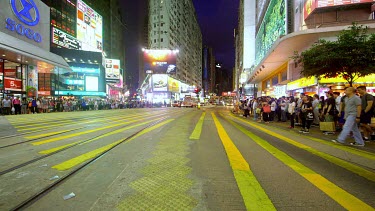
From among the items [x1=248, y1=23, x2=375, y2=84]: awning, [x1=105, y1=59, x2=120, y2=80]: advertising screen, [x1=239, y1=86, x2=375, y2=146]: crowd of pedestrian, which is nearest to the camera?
[x1=239, y1=86, x2=375, y2=146]: crowd of pedestrian

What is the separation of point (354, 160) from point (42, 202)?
238 inches

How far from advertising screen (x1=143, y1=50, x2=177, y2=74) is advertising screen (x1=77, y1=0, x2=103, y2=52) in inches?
650

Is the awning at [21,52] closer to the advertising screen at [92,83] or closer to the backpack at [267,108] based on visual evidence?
the advertising screen at [92,83]

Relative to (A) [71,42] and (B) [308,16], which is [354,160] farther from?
(A) [71,42]

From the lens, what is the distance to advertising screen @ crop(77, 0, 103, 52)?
205 ft

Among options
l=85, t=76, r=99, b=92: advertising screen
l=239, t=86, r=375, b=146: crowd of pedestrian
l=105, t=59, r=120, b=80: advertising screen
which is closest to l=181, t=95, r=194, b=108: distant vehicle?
l=85, t=76, r=99, b=92: advertising screen

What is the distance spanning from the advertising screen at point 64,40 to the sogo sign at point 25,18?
2458 centimetres

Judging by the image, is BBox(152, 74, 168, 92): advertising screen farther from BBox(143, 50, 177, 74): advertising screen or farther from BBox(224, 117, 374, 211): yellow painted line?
BBox(224, 117, 374, 211): yellow painted line

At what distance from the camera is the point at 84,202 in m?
3.15

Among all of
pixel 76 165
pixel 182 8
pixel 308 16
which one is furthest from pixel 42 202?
pixel 182 8

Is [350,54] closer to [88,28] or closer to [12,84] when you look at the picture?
[12,84]

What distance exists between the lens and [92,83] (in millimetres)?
51219

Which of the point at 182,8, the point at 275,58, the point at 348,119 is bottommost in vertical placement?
the point at 348,119

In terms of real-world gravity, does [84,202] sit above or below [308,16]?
below
